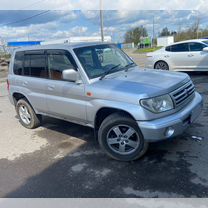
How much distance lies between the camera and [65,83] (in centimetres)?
443

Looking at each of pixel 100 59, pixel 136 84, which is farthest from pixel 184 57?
pixel 136 84

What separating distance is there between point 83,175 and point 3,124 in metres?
3.74

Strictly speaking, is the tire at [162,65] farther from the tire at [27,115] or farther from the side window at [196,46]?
the tire at [27,115]

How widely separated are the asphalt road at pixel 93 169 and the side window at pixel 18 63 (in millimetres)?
1539

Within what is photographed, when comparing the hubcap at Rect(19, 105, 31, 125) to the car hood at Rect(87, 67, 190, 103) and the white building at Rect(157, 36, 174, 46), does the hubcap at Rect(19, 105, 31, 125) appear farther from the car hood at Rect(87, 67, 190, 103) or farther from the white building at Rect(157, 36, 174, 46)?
the white building at Rect(157, 36, 174, 46)

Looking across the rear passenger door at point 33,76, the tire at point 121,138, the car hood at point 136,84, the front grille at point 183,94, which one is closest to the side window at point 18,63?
the rear passenger door at point 33,76

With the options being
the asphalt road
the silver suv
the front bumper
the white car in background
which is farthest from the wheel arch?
the white car in background

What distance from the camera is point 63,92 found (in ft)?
→ 14.6

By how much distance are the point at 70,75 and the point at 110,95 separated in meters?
0.79

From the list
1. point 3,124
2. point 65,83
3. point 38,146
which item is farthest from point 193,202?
point 3,124

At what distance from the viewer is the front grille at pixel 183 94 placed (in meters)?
3.71

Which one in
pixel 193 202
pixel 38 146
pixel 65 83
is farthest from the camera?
pixel 38 146

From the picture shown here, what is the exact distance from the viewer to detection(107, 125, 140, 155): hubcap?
3820 mm

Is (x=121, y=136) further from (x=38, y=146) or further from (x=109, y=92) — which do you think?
(x=38, y=146)
